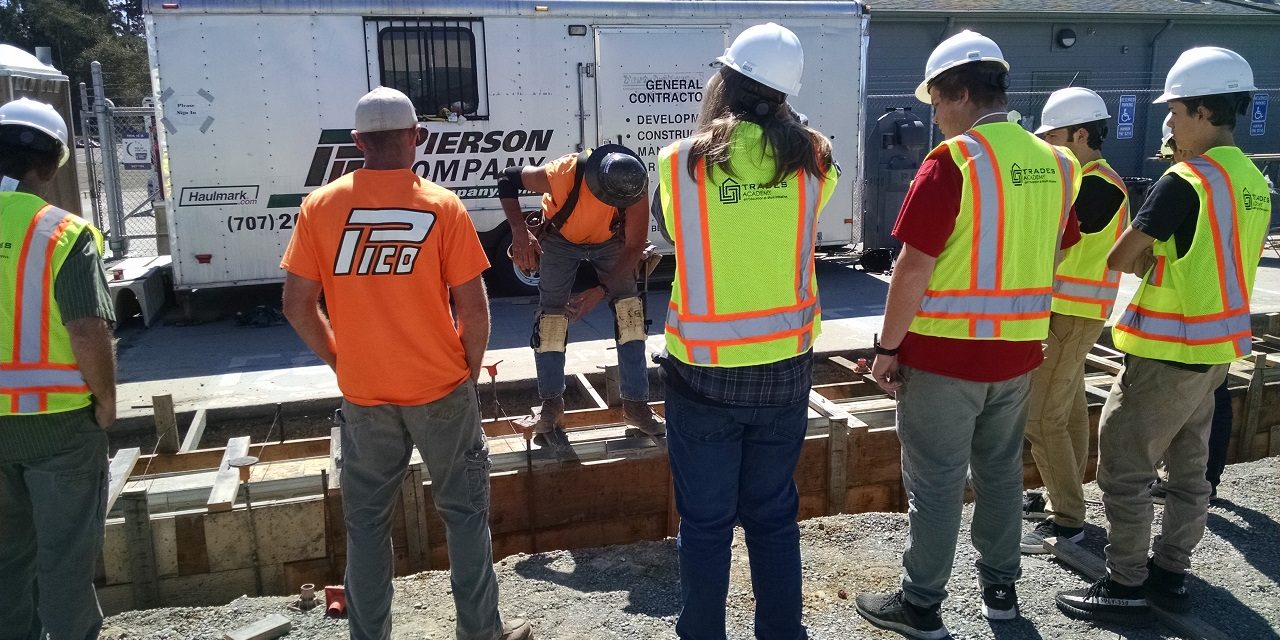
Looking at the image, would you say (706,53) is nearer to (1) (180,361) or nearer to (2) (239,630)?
(1) (180,361)

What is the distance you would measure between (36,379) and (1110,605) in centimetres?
383

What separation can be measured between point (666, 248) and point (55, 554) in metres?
8.27

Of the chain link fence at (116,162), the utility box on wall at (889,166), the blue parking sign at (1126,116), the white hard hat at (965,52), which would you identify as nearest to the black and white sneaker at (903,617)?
the white hard hat at (965,52)

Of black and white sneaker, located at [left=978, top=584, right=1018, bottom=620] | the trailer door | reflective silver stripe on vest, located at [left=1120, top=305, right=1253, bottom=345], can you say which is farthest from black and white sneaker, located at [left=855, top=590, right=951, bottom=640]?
the trailer door

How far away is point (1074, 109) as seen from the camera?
416 cm

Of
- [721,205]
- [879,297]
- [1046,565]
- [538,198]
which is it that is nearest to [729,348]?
[721,205]

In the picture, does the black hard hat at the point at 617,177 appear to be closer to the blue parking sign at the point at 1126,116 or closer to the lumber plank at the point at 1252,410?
the lumber plank at the point at 1252,410

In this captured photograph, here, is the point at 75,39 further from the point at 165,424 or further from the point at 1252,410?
the point at 1252,410

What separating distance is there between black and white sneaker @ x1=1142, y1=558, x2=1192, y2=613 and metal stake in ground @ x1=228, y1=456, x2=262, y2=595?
397cm

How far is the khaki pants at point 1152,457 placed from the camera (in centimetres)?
339

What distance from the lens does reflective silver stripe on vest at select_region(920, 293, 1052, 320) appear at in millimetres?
3051

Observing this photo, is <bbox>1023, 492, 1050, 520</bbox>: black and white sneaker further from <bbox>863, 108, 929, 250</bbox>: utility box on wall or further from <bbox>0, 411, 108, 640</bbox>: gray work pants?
<bbox>863, 108, 929, 250</bbox>: utility box on wall

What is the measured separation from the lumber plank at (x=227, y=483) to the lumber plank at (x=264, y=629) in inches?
38.1

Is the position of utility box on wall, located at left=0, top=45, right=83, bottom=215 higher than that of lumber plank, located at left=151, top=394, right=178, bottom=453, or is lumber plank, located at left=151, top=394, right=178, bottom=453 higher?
utility box on wall, located at left=0, top=45, right=83, bottom=215
